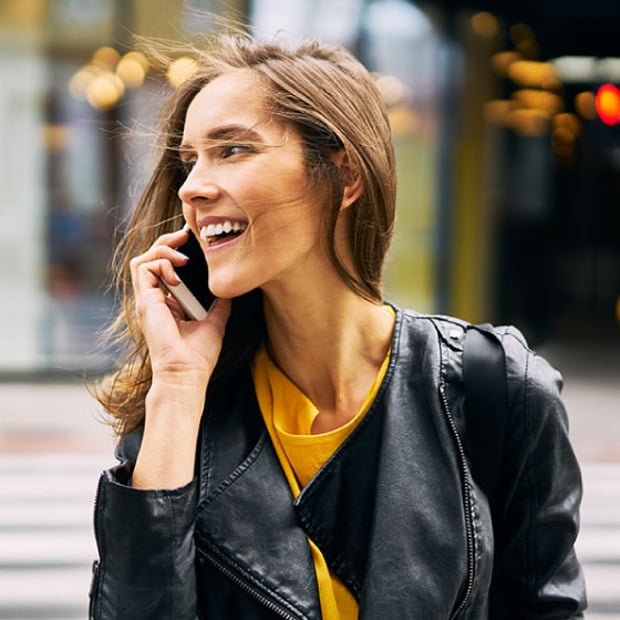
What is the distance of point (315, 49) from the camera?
2080 millimetres

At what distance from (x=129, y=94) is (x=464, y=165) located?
4210mm

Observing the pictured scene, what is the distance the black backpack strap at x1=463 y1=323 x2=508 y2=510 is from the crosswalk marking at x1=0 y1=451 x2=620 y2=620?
4163mm

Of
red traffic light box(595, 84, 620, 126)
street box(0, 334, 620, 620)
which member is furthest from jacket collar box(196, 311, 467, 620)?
red traffic light box(595, 84, 620, 126)

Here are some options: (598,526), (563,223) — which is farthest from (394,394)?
(563,223)

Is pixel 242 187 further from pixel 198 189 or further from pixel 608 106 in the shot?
pixel 608 106

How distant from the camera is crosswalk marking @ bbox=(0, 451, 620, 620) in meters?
5.98

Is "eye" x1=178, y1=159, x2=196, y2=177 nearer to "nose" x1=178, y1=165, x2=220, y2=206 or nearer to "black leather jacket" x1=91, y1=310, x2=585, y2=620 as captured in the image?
"nose" x1=178, y1=165, x2=220, y2=206

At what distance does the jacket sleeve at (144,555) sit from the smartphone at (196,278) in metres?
0.41

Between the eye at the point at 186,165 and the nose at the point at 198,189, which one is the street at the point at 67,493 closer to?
the eye at the point at 186,165

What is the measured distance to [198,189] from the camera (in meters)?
1.95

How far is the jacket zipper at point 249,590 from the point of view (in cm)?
185

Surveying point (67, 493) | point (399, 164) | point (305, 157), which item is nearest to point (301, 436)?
point (305, 157)

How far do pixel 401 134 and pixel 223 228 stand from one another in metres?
11.6

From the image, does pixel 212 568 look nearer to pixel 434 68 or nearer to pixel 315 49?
pixel 315 49
